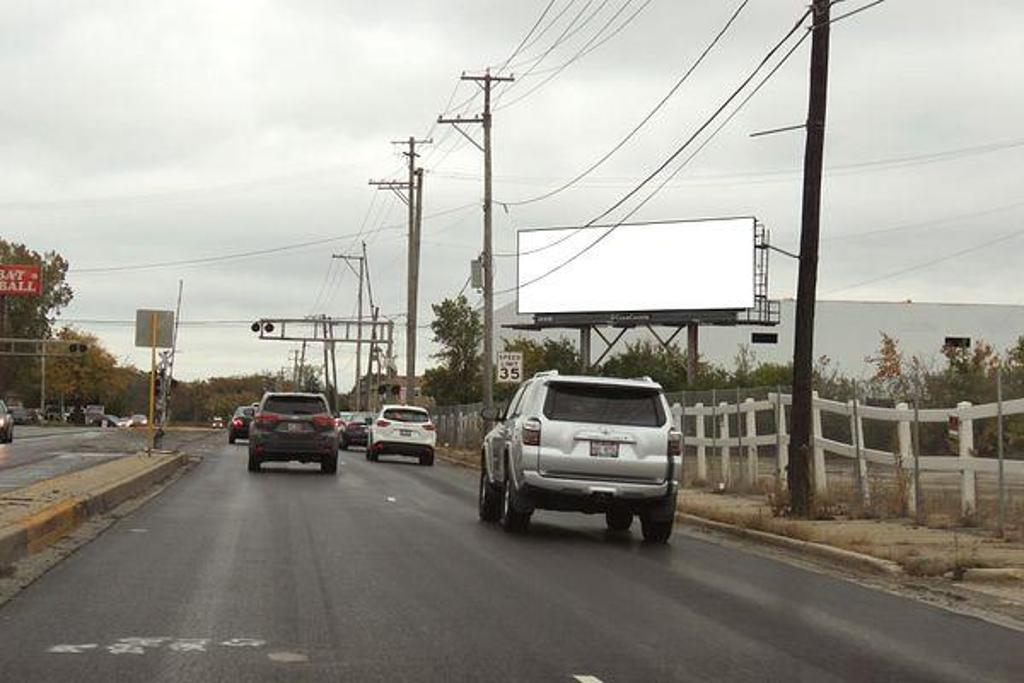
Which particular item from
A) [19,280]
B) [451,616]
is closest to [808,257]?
[451,616]

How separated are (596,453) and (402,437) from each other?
21.8 metres

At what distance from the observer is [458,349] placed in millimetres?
67062

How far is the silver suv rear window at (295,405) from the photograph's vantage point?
29.0 m

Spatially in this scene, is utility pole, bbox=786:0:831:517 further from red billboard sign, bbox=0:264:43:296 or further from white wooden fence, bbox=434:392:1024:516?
red billboard sign, bbox=0:264:43:296

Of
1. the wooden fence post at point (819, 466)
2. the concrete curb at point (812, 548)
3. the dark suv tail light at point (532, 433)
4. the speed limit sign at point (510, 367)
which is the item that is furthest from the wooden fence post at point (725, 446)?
the speed limit sign at point (510, 367)

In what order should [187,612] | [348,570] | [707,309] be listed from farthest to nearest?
[707,309] < [348,570] < [187,612]

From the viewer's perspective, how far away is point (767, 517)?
60.0 feet

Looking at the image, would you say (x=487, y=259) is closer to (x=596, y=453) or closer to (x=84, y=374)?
(x=596, y=453)

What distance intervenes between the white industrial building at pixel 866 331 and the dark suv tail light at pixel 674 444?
66.6m

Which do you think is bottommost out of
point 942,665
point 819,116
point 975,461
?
point 942,665

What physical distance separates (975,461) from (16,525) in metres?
11.6

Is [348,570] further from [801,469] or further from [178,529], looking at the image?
[801,469]

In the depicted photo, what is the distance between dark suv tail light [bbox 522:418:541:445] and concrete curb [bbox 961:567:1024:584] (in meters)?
5.24

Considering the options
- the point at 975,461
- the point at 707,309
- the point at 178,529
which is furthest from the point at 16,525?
the point at 707,309
